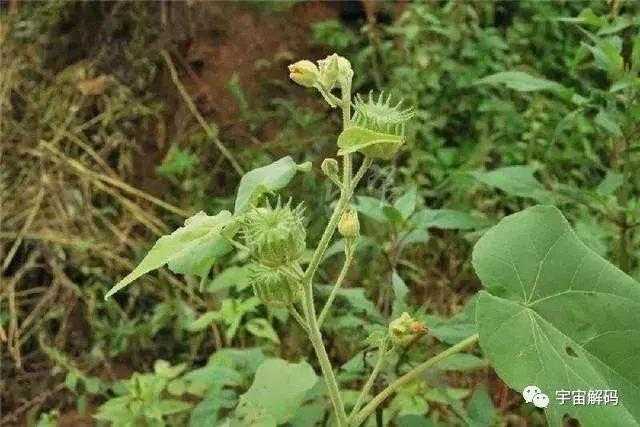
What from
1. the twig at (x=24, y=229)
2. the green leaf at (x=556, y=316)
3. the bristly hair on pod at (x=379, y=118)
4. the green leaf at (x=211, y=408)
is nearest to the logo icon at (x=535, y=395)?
the green leaf at (x=556, y=316)

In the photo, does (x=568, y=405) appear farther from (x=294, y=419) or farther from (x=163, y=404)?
(x=163, y=404)

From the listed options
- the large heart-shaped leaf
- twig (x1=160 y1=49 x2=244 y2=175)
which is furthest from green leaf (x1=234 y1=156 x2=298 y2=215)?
twig (x1=160 y1=49 x2=244 y2=175)

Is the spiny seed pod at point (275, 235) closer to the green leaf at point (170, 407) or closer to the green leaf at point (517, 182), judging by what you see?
the green leaf at point (517, 182)

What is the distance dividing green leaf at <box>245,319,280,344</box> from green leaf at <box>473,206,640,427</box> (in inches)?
27.6

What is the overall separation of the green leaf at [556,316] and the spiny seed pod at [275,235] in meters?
0.16

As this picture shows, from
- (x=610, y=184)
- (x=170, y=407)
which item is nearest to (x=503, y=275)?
(x=610, y=184)

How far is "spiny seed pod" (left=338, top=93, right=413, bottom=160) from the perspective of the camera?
76cm

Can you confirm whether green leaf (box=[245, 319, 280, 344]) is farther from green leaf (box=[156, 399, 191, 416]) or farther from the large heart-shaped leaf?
the large heart-shaped leaf

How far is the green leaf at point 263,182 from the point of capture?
32.2 inches

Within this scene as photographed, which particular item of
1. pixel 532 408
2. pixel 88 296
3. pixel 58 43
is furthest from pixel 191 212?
pixel 532 408

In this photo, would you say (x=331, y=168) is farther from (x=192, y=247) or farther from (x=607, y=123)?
(x=607, y=123)

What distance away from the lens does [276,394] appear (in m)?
1.01

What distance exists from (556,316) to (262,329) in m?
0.79

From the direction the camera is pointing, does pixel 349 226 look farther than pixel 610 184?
No
